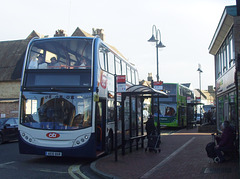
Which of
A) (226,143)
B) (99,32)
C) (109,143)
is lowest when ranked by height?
(109,143)

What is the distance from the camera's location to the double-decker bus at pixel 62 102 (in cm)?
1084

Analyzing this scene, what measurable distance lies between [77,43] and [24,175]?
5.18 m

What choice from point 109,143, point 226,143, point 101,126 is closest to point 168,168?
point 226,143

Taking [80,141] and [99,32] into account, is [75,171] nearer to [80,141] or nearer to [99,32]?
[80,141]

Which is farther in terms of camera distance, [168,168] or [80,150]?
[80,150]

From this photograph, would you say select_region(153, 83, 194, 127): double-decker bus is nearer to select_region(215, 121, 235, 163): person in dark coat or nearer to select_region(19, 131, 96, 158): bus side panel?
select_region(215, 121, 235, 163): person in dark coat

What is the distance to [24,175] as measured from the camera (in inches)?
350

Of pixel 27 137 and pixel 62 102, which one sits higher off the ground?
pixel 62 102

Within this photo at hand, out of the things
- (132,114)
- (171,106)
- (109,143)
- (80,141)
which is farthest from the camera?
(171,106)

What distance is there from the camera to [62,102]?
11.1 m

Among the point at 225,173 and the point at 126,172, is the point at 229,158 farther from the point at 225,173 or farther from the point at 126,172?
the point at 126,172

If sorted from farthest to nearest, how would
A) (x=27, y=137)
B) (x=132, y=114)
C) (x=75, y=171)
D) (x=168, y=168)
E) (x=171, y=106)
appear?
(x=171, y=106) < (x=132, y=114) < (x=27, y=137) < (x=75, y=171) < (x=168, y=168)

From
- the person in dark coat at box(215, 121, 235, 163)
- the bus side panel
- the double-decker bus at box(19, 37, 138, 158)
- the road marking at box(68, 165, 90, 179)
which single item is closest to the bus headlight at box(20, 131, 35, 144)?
the double-decker bus at box(19, 37, 138, 158)

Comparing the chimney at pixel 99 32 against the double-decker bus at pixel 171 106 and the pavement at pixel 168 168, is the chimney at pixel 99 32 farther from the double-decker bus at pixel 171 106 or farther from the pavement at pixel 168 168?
the pavement at pixel 168 168
